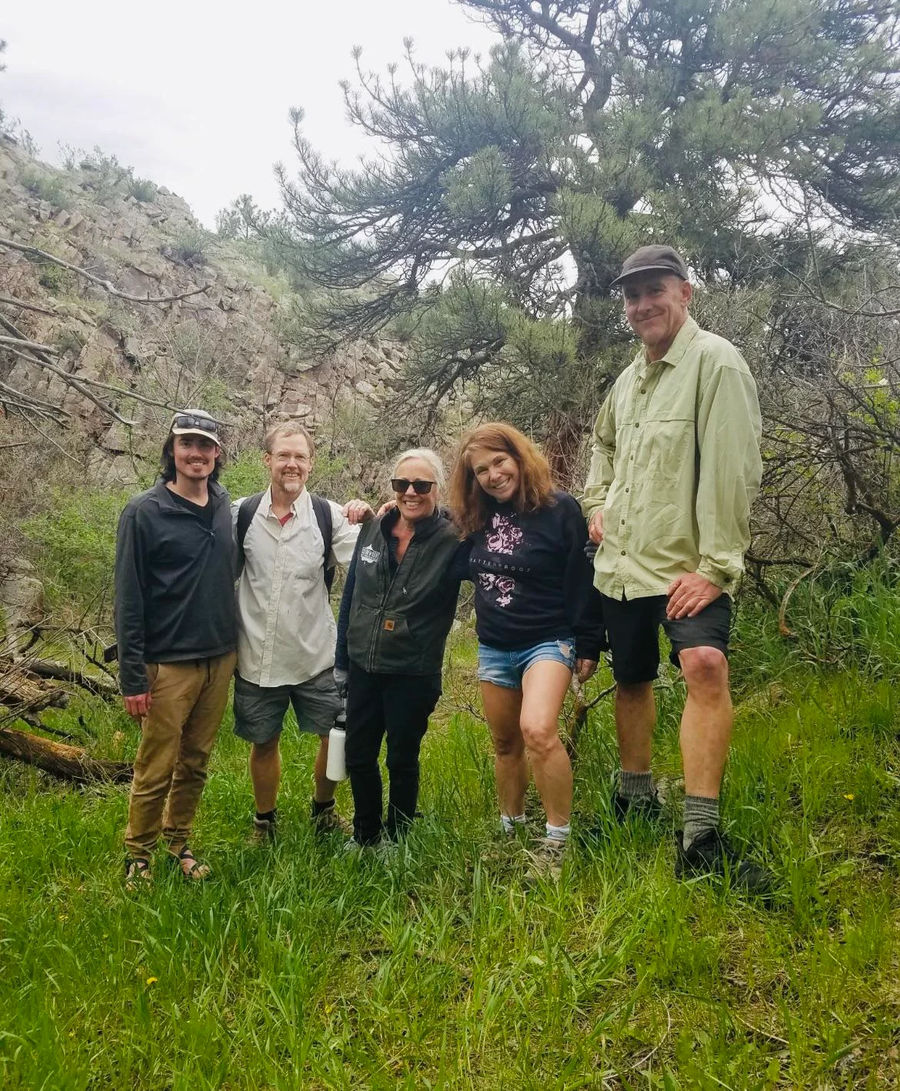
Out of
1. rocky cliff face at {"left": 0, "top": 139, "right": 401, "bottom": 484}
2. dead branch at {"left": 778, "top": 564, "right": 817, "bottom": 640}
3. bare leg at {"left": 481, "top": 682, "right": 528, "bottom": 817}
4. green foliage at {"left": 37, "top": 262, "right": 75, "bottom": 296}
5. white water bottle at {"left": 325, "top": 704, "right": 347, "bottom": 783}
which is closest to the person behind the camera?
bare leg at {"left": 481, "top": 682, "right": 528, "bottom": 817}

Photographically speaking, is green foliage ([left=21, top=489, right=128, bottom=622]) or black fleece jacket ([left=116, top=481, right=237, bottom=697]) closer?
black fleece jacket ([left=116, top=481, right=237, bottom=697])

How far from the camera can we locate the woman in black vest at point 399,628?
3.29 m

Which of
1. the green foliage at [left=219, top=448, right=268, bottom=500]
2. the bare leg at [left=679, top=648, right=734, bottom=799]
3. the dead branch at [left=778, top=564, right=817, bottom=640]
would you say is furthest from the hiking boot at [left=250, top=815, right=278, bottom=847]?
the green foliage at [left=219, top=448, right=268, bottom=500]

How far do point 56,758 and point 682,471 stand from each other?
4485 millimetres

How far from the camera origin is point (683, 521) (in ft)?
8.57

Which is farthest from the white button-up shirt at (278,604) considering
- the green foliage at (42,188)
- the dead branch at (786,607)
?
the green foliage at (42,188)

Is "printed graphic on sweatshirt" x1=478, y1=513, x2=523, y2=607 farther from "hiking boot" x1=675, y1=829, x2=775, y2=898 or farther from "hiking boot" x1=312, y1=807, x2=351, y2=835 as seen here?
"hiking boot" x1=312, y1=807, x2=351, y2=835

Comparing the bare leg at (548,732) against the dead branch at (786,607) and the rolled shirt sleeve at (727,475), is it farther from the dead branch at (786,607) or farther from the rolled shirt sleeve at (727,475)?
the dead branch at (786,607)

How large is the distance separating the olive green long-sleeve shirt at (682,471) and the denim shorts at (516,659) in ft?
1.12

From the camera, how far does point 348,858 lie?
3.31 m

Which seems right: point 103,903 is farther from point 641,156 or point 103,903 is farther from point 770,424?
point 641,156

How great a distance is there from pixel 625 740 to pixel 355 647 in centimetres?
126

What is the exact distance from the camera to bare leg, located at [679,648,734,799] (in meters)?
2.48

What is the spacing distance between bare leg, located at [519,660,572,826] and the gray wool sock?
52 cm
